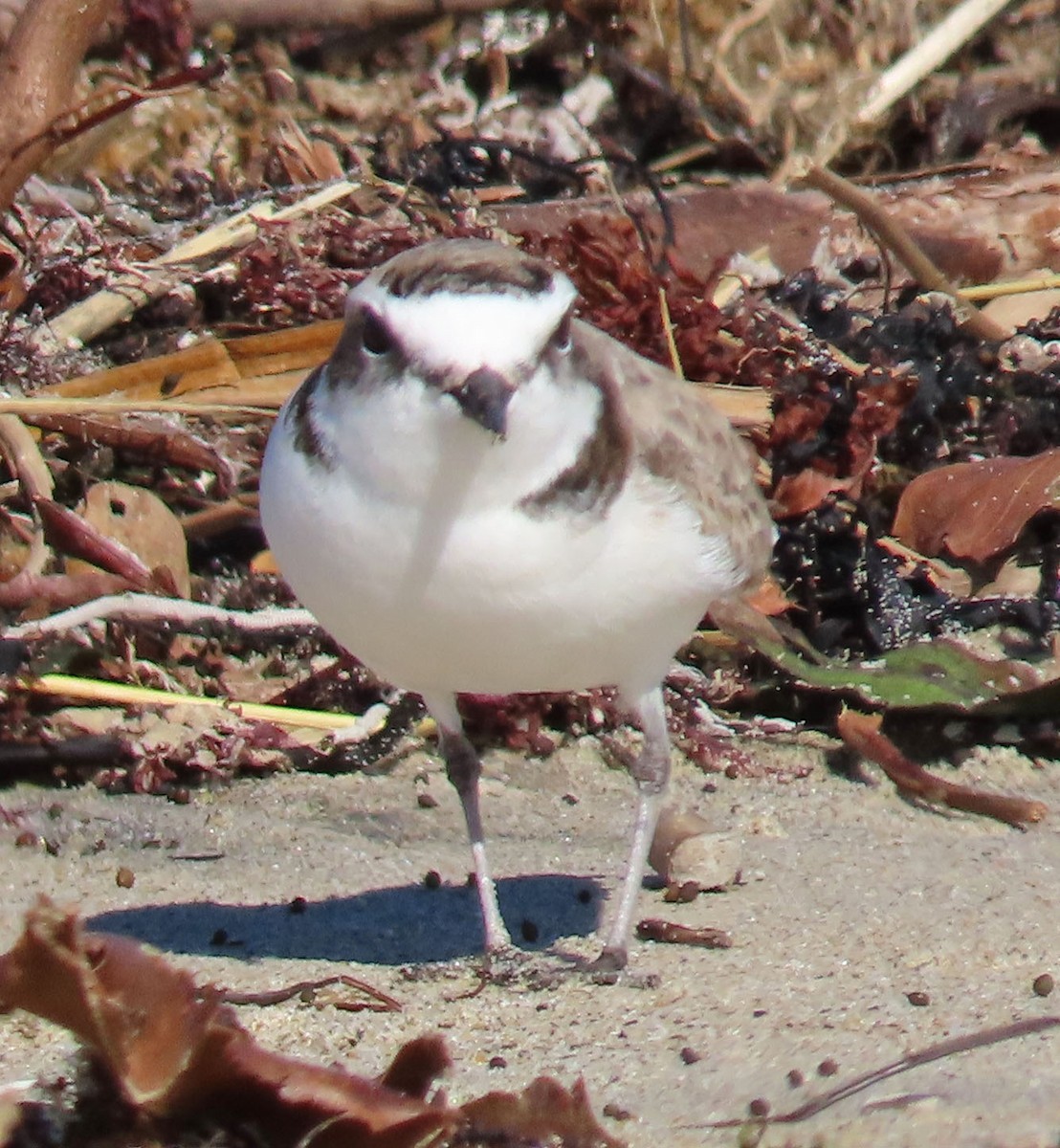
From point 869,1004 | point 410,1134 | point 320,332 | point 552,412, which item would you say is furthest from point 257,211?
point 410,1134

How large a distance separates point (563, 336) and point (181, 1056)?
110 cm

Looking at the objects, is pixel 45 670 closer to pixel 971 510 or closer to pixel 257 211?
pixel 257 211

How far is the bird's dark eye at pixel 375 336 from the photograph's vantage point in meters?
2.61

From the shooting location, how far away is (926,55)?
20.4ft

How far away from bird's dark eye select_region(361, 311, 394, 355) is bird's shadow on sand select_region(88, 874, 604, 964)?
41.8 inches

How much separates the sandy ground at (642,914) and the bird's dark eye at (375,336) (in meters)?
0.94

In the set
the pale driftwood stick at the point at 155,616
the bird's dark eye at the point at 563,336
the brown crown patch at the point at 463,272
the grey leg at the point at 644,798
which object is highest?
the brown crown patch at the point at 463,272

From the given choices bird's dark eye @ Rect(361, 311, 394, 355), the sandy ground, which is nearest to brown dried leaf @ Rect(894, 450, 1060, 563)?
the sandy ground

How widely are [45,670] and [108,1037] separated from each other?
6.48 feet

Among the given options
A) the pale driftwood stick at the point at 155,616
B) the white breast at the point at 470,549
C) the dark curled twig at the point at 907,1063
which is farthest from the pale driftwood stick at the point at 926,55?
the dark curled twig at the point at 907,1063

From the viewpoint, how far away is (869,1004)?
281 cm

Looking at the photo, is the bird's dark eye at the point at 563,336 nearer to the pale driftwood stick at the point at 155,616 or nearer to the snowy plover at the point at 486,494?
the snowy plover at the point at 486,494

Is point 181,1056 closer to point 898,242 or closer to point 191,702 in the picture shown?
point 191,702

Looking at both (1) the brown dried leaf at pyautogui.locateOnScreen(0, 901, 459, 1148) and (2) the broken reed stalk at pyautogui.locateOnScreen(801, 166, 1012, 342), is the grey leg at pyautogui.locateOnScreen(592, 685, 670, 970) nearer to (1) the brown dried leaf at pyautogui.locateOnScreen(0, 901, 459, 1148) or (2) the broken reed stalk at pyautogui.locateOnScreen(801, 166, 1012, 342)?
(1) the brown dried leaf at pyautogui.locateOnScreen(0, 901, 459, 1148)
